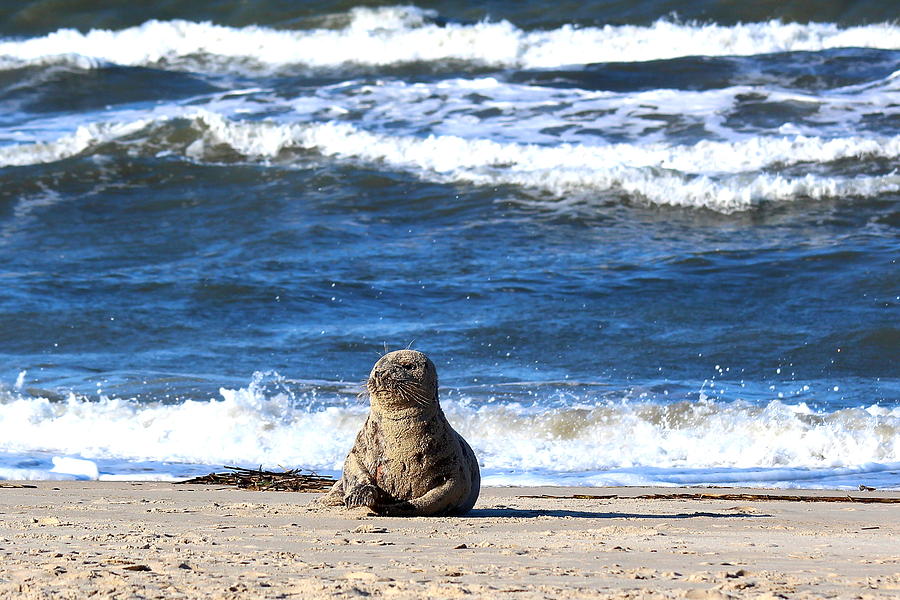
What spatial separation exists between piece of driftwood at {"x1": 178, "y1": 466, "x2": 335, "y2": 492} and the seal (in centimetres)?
120

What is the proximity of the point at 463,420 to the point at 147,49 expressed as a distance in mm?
15373

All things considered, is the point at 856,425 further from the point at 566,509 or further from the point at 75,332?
the point at 75,332

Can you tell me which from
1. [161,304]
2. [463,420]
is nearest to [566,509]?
[463,420]

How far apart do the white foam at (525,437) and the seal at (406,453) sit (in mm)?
1967

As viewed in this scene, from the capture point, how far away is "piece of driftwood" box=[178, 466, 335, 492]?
597cm

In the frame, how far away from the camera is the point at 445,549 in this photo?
12.8 feet

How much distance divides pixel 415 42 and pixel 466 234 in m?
8.13

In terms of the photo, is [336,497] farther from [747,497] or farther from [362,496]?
[747,497]

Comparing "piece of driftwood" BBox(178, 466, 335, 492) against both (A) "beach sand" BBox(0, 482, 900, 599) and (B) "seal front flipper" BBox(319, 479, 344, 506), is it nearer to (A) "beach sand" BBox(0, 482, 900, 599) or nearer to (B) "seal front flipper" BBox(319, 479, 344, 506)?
(A) "beach sand" BBox(0, 482, 900, 599)

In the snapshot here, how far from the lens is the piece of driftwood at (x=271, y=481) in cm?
597

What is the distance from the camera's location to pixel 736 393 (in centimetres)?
845

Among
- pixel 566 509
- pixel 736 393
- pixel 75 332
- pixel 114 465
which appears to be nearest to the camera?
pixel 566 509

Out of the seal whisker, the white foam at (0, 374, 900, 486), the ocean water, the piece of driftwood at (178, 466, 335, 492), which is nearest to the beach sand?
the piece of driftwood at (178, 466, 335, 492)

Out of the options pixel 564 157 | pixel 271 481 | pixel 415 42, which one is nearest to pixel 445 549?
pixel 271 481
